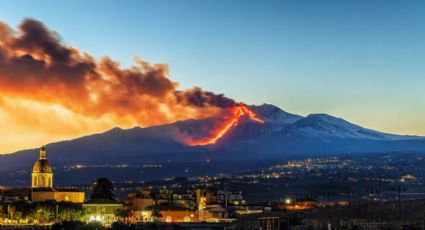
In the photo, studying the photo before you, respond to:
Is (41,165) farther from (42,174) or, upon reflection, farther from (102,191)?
(102,191)

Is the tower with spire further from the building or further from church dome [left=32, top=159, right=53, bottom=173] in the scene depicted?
the building

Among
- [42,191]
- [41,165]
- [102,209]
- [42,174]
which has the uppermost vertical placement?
[41,165]

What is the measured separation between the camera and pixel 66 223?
11338 centimetres

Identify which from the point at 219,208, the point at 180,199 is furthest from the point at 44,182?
the point at 219,208

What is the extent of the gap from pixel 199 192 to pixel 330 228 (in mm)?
117024

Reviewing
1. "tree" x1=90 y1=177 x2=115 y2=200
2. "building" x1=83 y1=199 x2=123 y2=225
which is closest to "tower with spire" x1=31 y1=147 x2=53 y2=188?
"tree" x1=90 y1=177 x2=115 y2=200

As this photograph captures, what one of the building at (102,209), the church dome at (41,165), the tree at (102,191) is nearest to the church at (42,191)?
the church dome at (41,165)

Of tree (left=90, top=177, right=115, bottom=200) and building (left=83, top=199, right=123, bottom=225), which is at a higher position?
tree (left=90, top=177, right=115, bottom=200)

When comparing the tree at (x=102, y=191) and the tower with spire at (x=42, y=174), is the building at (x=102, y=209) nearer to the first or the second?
the tree at (x=102, y=191)

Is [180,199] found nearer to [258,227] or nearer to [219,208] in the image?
[219,208]

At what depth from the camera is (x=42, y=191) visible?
522 feet

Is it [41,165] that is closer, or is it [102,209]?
[102,209]

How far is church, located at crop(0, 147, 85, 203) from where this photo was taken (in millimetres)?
158125

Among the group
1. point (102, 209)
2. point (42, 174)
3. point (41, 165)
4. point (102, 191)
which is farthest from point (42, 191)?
point (102, 191)
